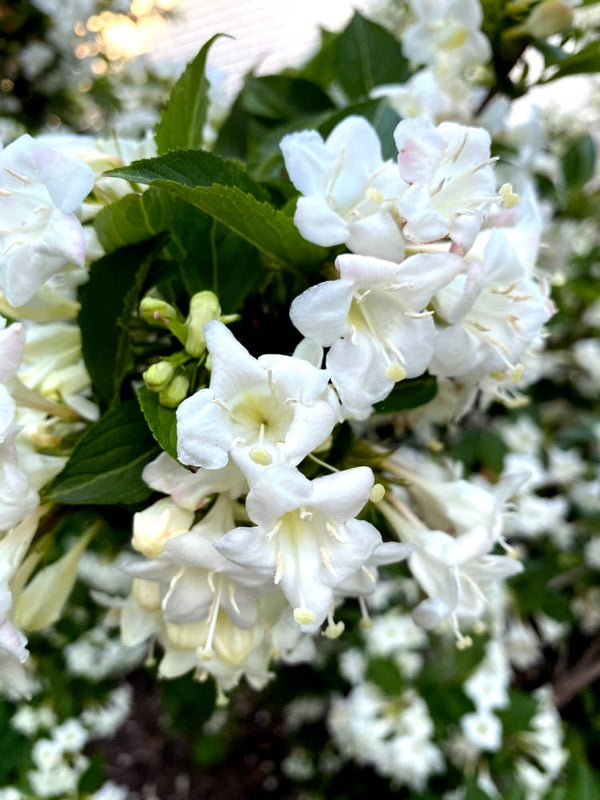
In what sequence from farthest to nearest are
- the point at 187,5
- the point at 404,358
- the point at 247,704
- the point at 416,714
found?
the point at 187,5 → the point at 247,704 → the point at 416,714 → the point at 404,358

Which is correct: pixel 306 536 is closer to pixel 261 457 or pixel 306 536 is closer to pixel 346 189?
pixel 261 457

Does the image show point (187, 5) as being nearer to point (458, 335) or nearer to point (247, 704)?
point (247, 704)

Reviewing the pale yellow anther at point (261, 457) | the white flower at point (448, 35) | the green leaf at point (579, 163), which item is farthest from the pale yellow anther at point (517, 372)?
the green leaf at point (579, 163)

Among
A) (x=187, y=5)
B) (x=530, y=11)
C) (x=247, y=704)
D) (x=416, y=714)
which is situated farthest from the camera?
(x=187, y=5)

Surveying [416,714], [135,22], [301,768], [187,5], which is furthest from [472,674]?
[187,5]

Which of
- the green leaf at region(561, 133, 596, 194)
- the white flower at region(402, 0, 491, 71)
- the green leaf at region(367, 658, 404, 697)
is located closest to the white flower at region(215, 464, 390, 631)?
the white flower at region(402, 0, 491, 71)

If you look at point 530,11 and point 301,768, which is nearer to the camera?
point 530,11

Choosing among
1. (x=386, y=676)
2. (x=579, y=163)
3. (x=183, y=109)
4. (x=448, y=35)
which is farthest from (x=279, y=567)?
(x=579, y=163)
